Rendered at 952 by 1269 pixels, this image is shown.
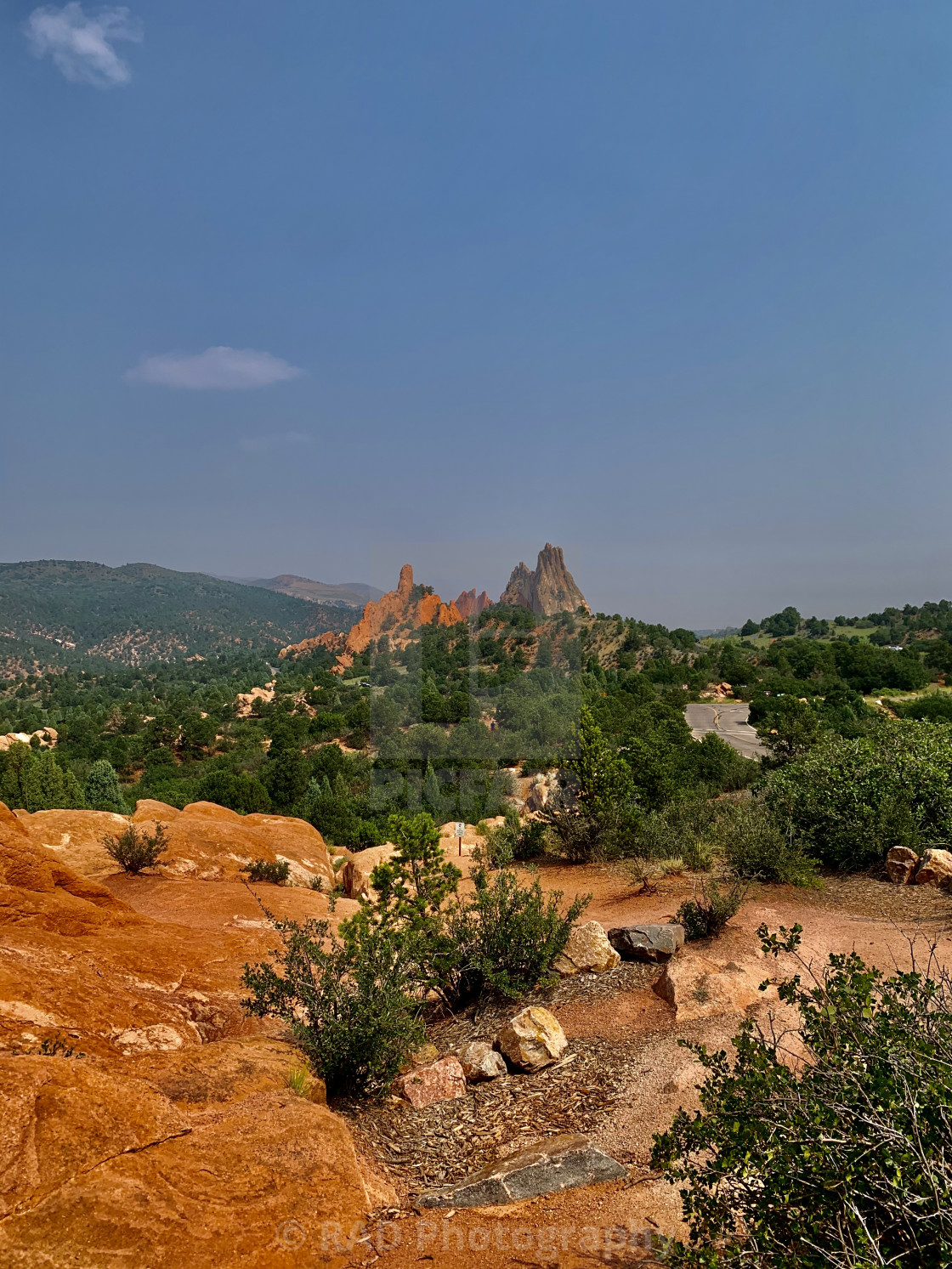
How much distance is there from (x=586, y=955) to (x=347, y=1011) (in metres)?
3.38

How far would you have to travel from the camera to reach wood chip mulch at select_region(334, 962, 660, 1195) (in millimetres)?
4734

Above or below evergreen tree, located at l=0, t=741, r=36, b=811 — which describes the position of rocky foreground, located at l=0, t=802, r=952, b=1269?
above

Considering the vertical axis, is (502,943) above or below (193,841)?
above

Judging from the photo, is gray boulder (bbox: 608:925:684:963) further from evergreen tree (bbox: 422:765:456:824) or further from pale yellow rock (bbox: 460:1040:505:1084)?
evergreen tree (bbox: 422:765:456:824)

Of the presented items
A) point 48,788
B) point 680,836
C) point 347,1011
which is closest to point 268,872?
point 680,836

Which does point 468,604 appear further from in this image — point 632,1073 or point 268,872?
point 632,1073

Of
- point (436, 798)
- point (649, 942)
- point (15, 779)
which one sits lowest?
point (15, 779)

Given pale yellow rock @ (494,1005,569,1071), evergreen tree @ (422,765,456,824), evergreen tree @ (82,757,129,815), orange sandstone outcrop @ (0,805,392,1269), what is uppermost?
orange sandstone outcrop @ (0,805,392,1269)

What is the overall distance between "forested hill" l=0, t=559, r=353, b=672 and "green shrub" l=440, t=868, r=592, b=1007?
13766 cm

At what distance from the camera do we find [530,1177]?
4.25 m

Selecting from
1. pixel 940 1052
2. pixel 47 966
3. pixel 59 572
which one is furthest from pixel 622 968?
pixel 59 572

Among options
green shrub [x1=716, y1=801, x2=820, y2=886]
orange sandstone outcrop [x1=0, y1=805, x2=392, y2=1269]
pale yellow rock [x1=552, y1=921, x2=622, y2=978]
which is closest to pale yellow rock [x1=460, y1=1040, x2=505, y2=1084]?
orange sandstone outcrop [x1=0, y1=805, x2=392, y2=1269]

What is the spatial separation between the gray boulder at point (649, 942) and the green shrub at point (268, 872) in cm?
846

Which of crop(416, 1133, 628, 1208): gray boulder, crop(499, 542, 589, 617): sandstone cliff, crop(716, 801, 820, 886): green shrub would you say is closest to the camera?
crop(416, 1133, 628, 1208): gray boulder
